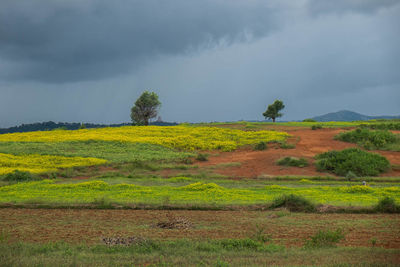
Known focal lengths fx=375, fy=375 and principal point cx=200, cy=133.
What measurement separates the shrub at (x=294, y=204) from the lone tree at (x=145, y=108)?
59845 millimetres

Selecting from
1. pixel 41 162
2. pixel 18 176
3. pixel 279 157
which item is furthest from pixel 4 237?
pixel 279 157

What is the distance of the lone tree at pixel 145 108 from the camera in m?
74.2

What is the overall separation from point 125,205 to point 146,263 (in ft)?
27.0

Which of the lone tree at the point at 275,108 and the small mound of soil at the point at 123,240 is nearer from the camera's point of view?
the small mound of soil at the point at 123,240

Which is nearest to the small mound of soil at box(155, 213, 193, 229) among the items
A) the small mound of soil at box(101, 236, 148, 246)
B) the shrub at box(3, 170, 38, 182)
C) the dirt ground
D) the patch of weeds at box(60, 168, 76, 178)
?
the small mound of soil at box(101, 236, 148, 246)

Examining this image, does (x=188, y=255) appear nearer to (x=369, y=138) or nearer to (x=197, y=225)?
(x=197, y=225)

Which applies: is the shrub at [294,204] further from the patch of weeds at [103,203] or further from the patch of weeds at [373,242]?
the patch of weeds at [103,203]

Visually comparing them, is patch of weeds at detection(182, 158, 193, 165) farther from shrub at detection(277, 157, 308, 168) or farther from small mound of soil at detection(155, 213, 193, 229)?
small mound of soil at detection(155, 213, 193, 229)

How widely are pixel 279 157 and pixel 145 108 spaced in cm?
4690

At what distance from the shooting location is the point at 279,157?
32375mm

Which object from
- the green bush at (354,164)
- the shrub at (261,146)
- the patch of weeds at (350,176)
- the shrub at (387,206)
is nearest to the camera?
the shrub at (387,206)

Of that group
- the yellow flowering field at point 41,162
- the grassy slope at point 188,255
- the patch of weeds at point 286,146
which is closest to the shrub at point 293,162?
the patch of weeds at point 286,146

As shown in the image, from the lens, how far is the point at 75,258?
879 cm

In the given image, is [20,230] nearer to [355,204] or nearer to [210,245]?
[210,245]
